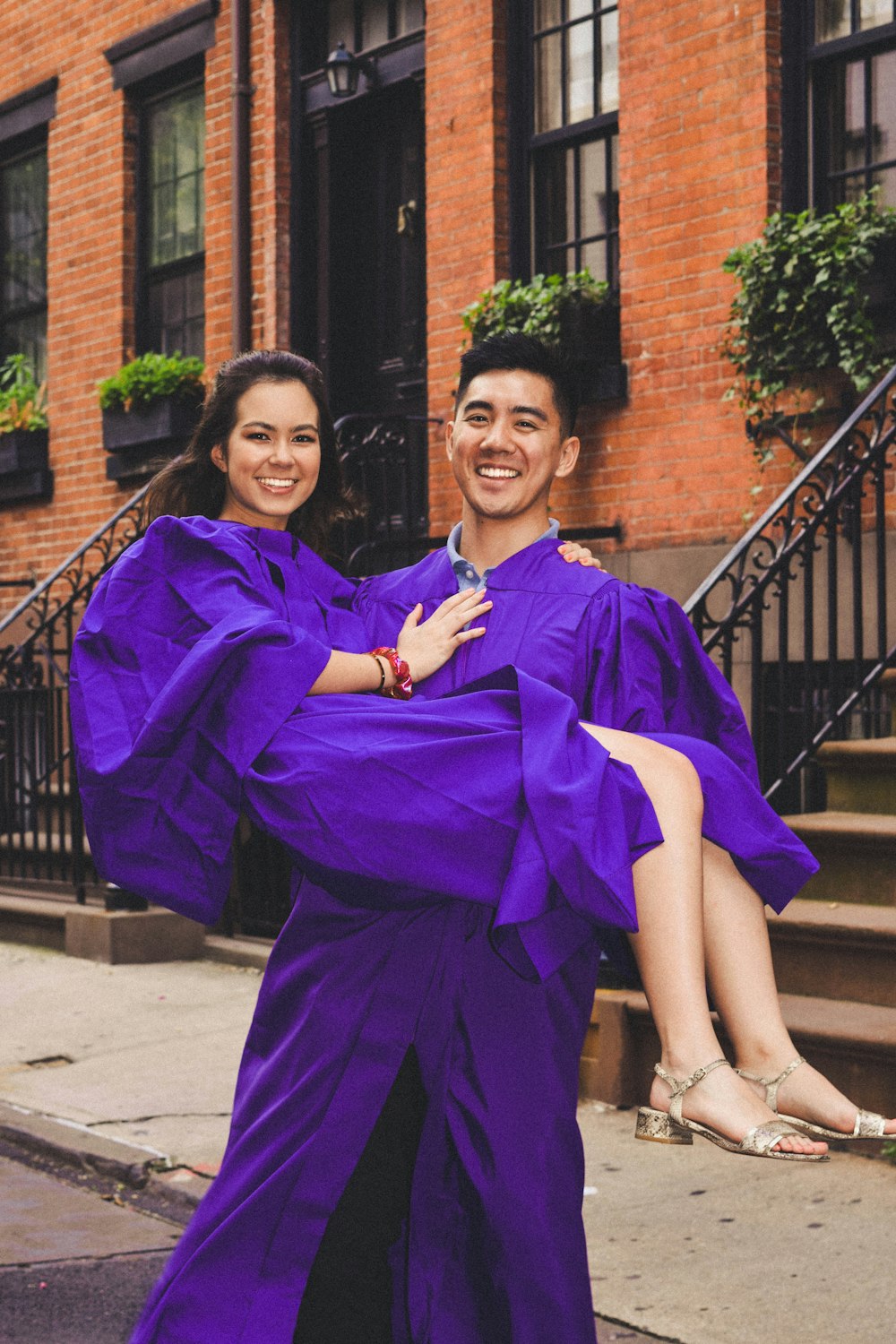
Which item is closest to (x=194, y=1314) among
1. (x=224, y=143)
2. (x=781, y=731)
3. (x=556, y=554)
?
(x=556, y=554)

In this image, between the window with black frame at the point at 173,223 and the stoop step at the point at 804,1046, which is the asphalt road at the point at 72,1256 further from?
the window with black frame at the point at 173,223

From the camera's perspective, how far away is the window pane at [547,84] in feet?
29.5

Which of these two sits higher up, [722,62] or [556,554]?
[722,62]

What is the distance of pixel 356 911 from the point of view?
2740 mm

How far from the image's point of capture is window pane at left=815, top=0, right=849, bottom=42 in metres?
7.70

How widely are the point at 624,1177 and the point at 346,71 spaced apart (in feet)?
22.8

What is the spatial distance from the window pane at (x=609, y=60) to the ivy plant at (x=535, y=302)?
34.3 inches

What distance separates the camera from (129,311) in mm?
11781

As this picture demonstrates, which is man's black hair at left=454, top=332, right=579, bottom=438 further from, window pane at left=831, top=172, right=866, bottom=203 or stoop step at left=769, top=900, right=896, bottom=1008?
window pane at left=831, top=172, right=866, bottom=203

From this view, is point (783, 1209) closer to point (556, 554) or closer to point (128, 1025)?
point (556, 554)

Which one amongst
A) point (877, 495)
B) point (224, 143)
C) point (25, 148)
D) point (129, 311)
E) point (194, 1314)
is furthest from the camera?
point (25, 148)

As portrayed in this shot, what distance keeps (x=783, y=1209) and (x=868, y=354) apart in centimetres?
372

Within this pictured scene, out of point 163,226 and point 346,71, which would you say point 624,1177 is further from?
point 163,226

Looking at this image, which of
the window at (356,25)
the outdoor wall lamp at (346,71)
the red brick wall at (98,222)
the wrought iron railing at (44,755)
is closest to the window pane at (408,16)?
the window at (356,25)
